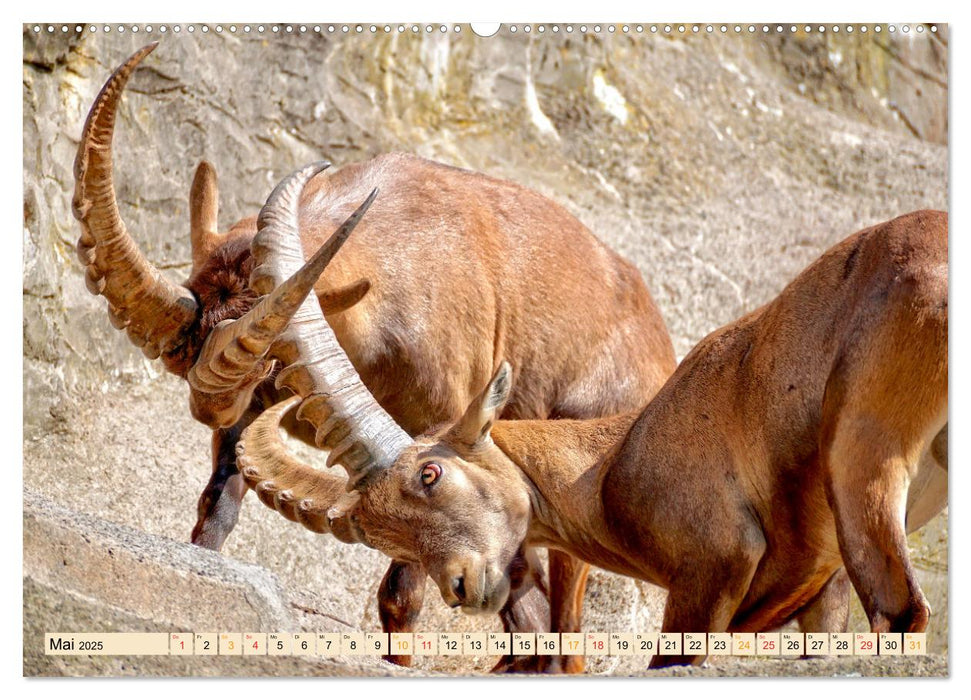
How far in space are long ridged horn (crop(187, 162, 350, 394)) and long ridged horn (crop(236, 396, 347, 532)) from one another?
10.5 inches

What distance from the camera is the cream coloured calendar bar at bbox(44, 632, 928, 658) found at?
21.7 feet

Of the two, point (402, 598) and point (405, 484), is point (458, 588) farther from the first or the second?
point (402, 598)

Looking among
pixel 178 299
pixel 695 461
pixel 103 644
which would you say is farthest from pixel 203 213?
pixel 695 461

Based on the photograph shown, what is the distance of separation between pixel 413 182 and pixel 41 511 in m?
2.79

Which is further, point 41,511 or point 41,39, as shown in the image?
point 41,39

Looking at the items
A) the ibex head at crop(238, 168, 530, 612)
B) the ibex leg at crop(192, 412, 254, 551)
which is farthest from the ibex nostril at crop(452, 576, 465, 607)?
the ibex leg at crop(192, 412, 254, 551)

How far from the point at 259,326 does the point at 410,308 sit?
1.21 metres

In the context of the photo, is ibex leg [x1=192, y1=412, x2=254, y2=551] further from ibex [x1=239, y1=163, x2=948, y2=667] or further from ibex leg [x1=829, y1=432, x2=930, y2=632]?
ibex leg [x1=829, y1=432, x2=930, y2=632]

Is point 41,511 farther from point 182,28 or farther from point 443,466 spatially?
point 182,28

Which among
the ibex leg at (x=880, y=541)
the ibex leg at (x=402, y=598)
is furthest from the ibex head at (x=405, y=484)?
the ibex leg at (x=880, y=541)

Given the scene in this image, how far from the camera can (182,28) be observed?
8555 mm

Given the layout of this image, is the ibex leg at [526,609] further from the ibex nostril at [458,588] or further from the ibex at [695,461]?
the ibex nostril at [458,588]

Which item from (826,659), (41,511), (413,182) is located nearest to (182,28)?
(413,182)

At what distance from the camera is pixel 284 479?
287 inches
